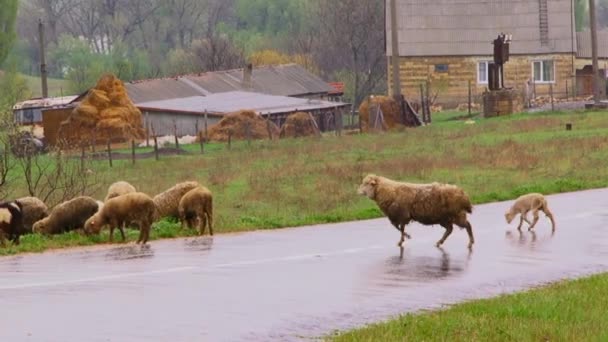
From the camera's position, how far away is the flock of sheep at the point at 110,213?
22125 millimetres

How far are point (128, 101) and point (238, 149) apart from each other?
13179 mm

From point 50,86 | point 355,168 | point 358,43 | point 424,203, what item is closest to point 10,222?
point 424,203

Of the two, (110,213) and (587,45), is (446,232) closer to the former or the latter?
(110,213)

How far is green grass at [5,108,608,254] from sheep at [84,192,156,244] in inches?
44.4

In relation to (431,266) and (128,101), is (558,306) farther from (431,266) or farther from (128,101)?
(128,101)

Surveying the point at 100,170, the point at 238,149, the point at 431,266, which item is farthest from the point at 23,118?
the point at 431,266

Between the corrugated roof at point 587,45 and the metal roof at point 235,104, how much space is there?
2179 centimetres

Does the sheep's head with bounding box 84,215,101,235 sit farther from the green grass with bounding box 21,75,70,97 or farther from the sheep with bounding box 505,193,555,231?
the green grass with bounding box 21,75,70,97

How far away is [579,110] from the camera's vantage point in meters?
66.4

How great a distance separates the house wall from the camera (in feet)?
286

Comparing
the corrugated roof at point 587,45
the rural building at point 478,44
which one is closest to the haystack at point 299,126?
the rural building at point 478,44

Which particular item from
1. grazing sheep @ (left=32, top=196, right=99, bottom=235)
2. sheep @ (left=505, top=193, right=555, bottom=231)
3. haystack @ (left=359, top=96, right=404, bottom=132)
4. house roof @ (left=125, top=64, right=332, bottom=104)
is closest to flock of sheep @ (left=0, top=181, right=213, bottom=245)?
grazing sheep @ (left=32, top=196, right=99, bottom=235)

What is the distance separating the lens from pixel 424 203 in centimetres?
2128

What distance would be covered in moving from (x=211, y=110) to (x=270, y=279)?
51.2 metres
